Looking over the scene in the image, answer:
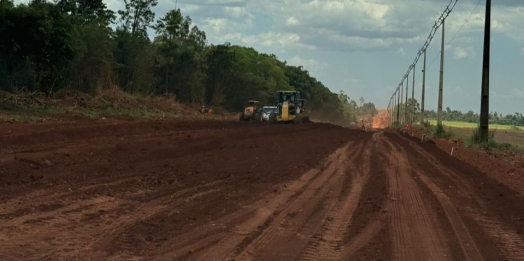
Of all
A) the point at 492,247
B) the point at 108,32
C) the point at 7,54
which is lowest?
the point at 492,247

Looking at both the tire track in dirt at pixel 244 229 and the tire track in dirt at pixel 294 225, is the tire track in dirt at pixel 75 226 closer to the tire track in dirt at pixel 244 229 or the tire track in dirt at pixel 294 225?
the tire track in dirt at pixel 244 229

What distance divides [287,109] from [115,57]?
18.2m

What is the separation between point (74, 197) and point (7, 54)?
1202 inches

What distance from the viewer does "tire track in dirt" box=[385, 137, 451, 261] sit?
852 cm

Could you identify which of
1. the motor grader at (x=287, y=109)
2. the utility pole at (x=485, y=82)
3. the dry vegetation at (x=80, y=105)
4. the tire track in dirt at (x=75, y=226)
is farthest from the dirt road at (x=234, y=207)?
the motor grader at (x=287, y=109)

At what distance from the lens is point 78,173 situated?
48.6 ft

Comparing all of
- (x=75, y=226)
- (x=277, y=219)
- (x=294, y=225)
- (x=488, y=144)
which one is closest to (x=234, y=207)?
(x=277, y=219)

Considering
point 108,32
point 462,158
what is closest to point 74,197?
point 462,158

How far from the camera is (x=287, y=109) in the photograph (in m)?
60.2

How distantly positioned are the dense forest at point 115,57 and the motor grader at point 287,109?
48.0 ft

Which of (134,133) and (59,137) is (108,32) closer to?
(134,133)

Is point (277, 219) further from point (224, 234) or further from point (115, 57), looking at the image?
point (115, 57)

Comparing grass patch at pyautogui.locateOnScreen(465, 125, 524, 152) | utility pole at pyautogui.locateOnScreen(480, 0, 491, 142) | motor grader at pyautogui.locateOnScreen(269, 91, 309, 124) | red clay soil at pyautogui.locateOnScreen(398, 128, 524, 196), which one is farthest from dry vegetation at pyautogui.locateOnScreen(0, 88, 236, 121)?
utility pole at pyautogui.locateOnScreen(480, 0, 491, 142)

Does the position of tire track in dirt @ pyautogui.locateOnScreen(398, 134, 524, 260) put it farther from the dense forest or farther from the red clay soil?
the dense forest
